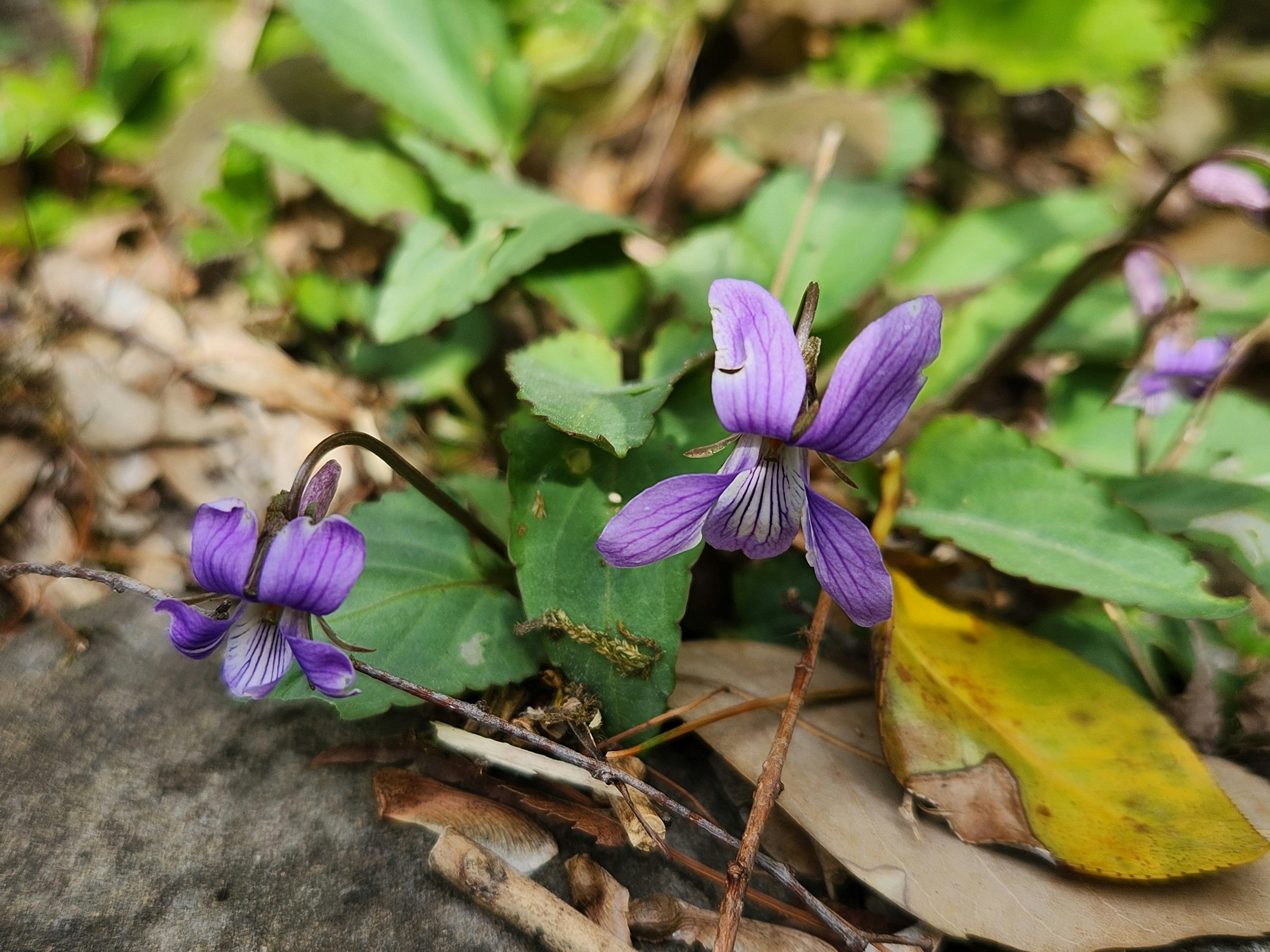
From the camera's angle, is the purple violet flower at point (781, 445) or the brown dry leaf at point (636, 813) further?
the brown dry leaf at point (636, 813)

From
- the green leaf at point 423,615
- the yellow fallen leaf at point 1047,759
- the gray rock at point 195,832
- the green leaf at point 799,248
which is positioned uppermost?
the green leaf at point 799,248

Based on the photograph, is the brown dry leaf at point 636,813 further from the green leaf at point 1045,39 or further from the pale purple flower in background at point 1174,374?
the green leaf at point 1045,39

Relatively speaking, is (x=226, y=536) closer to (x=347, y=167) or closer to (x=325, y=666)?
(x=325, y=666)

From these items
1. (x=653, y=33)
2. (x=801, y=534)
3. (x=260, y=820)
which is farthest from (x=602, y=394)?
(x=653, y=33)

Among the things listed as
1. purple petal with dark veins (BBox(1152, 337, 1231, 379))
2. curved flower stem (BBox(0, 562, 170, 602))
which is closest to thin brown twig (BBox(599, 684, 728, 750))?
curved flower stem (BBox(0, 562, 170, 602))

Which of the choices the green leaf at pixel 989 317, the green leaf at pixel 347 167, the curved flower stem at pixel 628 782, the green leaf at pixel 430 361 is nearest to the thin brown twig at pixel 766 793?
the curved flower stem at pixel 628 782

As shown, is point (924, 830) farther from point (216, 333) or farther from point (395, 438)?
point (216, 333)
